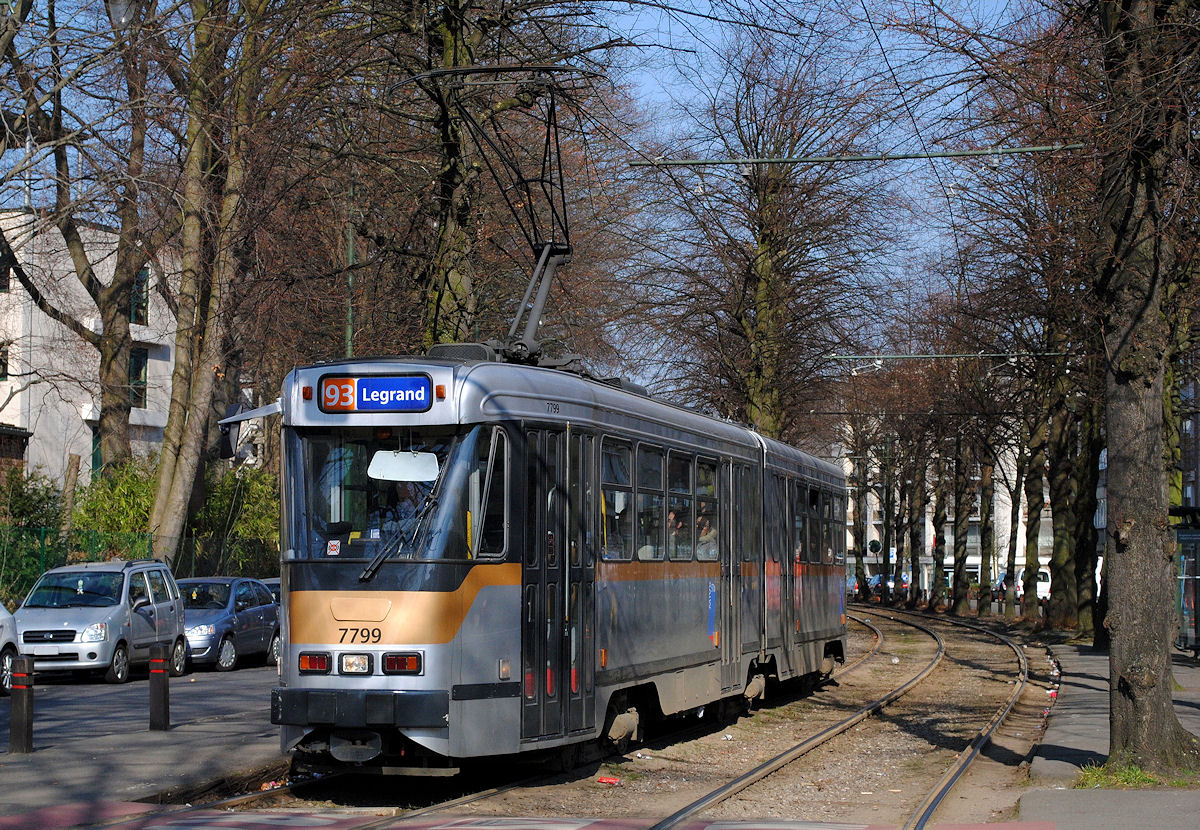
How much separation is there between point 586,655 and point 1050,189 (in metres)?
15.0

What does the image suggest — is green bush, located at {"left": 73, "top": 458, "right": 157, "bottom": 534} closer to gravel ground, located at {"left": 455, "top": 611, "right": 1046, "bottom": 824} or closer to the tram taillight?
gravel ground, located at {"left": 455, "top": 611, "right": 1046, "bottom": 824}

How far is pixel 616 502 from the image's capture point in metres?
12.1

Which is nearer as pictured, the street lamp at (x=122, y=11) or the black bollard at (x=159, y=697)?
the black bollard at (x=159, y=697)

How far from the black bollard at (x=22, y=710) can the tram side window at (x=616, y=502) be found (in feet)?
16.5

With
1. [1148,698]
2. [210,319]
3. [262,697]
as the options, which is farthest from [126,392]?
[1148,698]

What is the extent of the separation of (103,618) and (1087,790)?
14.4m

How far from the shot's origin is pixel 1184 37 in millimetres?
11023

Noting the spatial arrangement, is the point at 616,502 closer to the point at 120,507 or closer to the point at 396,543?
the point at 396,543

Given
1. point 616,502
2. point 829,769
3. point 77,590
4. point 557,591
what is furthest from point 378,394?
point 77,590

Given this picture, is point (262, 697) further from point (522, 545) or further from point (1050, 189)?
point (1050, 189)

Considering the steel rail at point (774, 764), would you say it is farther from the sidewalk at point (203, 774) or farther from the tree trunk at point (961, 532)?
the tree trunk at point (961, 532)

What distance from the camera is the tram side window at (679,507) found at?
1341cm

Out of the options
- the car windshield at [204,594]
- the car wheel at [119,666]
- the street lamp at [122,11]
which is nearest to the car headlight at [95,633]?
the car wheel at [119,666]

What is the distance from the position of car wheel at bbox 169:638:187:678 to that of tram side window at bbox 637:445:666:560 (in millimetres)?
11713
